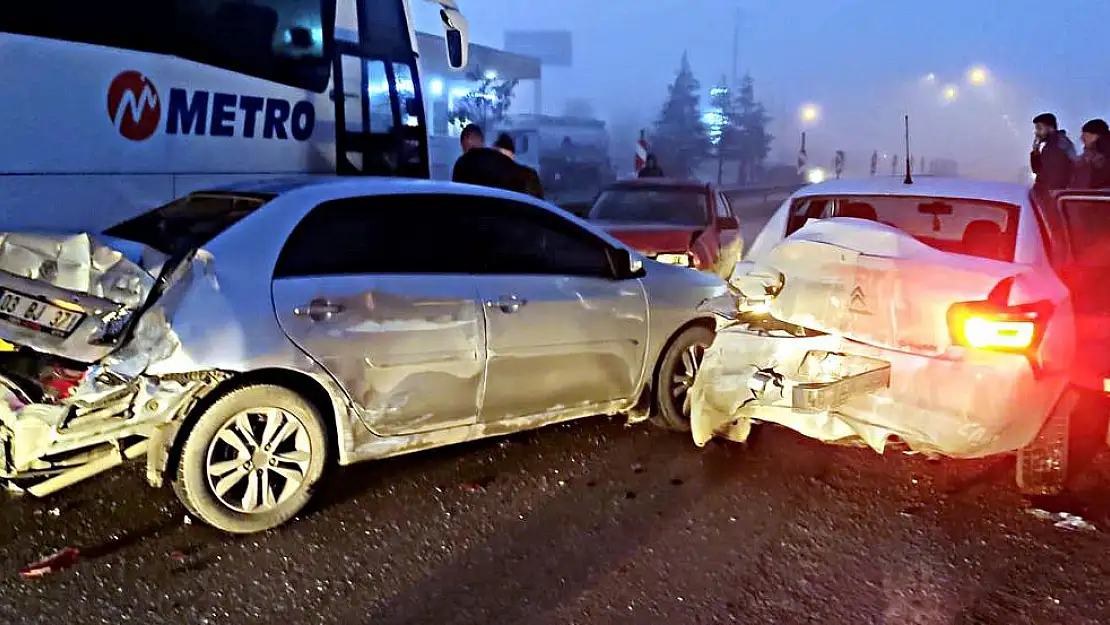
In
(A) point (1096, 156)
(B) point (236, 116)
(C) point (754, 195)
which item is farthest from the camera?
(C) point (754, 195)

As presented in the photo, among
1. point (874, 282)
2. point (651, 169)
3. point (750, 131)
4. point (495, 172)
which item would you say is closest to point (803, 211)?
point (874, 282)

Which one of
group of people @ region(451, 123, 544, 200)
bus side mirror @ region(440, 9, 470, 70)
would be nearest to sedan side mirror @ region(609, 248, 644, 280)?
group of people @ region(451, 123, 544, 200)

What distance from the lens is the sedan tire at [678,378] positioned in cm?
598

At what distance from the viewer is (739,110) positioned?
85.6 meters

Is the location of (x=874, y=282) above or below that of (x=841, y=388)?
above

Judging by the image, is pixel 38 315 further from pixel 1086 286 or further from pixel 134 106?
pixel 1086 286

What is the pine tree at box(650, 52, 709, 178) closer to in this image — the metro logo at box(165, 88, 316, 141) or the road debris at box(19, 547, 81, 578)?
the metro logo at box(165, 88, 316, 141)

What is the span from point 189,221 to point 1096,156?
9.13 meters

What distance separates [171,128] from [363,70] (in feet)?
6.96

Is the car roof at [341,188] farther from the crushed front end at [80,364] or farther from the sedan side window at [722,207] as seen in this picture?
the sedan side window at [722,207]

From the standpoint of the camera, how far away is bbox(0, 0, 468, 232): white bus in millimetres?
6715

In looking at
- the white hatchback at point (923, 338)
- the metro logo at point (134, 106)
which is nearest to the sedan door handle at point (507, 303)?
the white hatchback at point (923, 338)

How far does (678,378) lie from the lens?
239 inches

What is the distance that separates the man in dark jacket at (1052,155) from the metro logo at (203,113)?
24.6 feet
